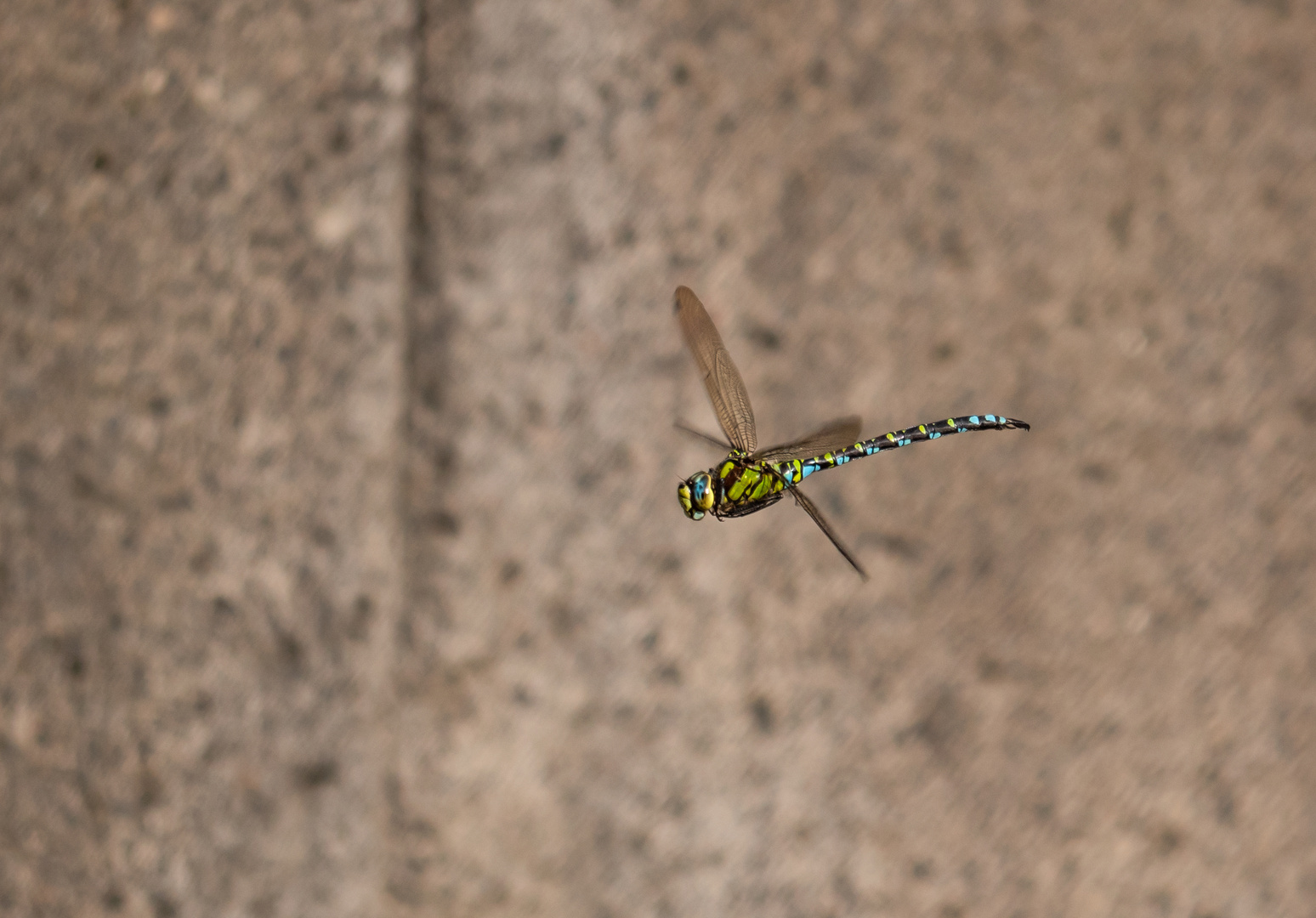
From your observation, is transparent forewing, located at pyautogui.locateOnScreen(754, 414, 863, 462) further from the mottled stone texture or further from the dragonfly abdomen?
the mottled stone texture

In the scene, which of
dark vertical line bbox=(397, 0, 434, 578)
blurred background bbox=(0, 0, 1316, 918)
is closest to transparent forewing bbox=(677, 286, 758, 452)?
blurred background bbox=(0, 0, 1316, 918)

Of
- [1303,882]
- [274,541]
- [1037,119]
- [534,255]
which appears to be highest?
[1037,119]

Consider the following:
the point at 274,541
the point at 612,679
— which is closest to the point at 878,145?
the point at 612,679

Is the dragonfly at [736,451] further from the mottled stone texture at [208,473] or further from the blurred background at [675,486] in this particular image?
the mottled stone texture at [208,473]

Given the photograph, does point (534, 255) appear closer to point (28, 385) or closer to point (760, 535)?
point (760, 535)

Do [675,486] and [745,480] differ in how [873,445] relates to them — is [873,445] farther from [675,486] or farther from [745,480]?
[675,486]

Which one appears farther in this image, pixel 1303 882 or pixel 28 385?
pixel 28 385
